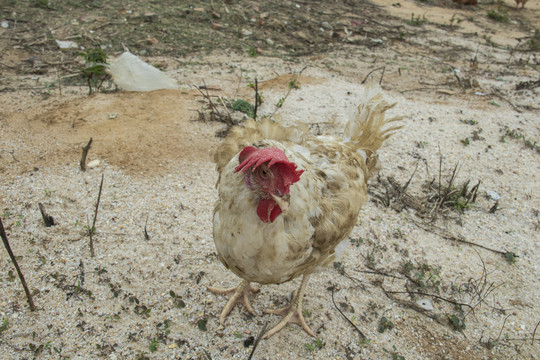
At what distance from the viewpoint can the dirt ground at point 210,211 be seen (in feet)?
8.30

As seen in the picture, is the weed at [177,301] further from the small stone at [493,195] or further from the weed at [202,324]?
the small stone at [493,195]

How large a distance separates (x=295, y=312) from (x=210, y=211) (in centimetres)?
124

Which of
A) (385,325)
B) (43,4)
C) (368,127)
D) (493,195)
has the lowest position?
(385,325)

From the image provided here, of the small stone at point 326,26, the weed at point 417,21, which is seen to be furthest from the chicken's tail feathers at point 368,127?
the weed at point 417,21

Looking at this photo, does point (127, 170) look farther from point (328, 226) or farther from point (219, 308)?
point (328, 226)

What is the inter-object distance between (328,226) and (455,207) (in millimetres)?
2213

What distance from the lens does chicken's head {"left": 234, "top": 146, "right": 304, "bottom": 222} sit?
5.33 ft

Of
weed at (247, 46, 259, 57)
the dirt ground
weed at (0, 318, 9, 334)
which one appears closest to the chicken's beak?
the dirt ground

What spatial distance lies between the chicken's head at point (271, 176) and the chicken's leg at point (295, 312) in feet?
3.81

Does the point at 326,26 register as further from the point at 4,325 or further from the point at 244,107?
the point at 4,325

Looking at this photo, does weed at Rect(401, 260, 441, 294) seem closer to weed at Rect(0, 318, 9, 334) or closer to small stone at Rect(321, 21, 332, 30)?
weed at Rect(0, 318, 9, 334)

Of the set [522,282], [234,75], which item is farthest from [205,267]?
[234,75]

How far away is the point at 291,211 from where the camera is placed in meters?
1.95

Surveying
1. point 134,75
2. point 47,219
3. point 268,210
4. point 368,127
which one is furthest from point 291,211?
point 134,75
